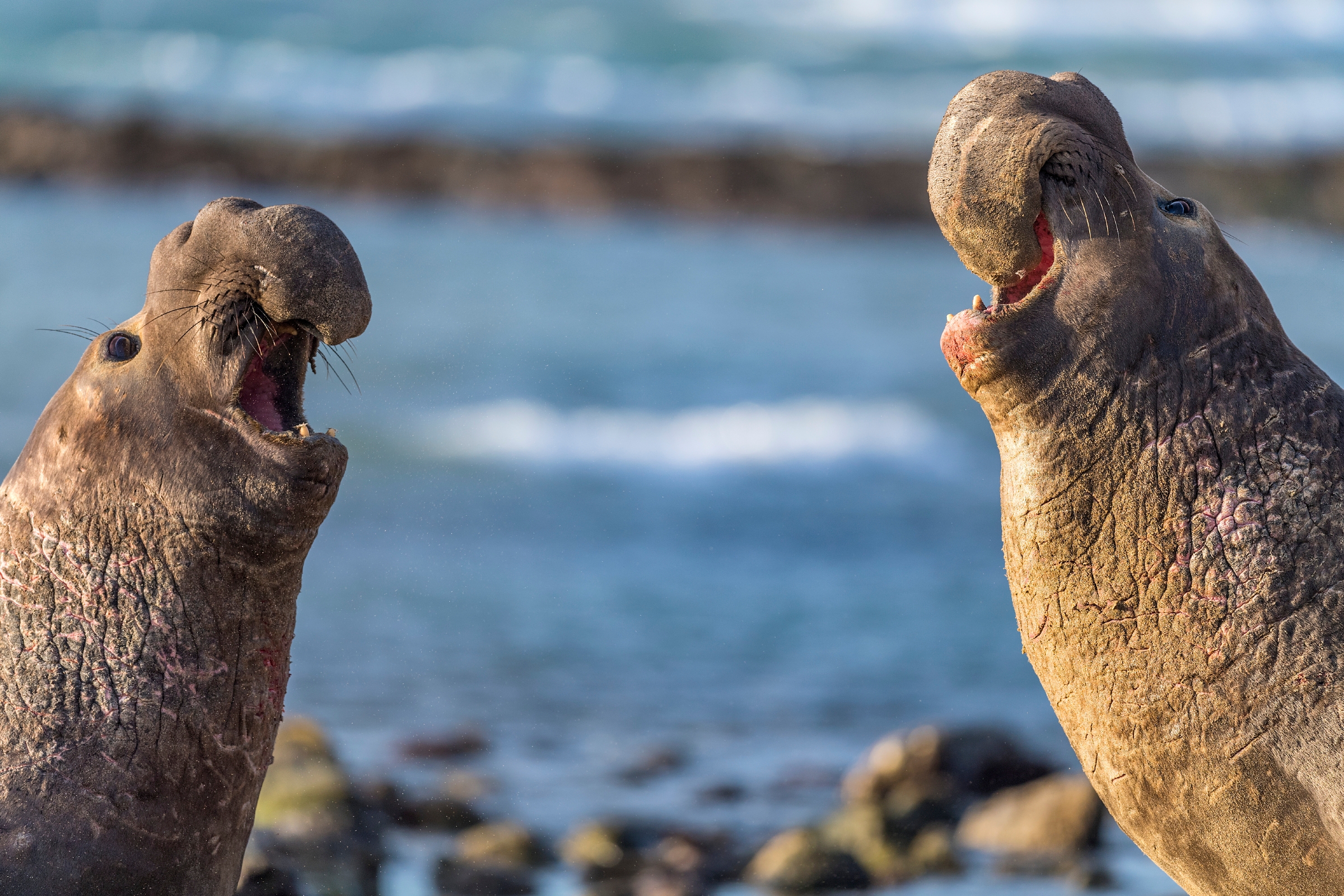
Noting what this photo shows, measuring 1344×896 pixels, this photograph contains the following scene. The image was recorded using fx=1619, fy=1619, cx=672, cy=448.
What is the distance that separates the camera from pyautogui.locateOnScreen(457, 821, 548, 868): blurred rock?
618 cm

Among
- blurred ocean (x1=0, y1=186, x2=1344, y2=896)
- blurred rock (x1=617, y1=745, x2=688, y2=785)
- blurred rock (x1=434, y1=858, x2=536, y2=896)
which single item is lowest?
blurred rock (x1=434, y1=858, x2=536, y2=896)

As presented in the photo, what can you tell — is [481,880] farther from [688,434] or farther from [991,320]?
[688,434]

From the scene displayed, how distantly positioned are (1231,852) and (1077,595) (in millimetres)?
637

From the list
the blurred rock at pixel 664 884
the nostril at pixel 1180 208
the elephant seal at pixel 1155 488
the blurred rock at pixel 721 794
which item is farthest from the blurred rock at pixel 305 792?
the nostril at pixel 1180 208

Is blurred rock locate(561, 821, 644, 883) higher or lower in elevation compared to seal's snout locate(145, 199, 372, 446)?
lower

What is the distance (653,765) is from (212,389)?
176 inches

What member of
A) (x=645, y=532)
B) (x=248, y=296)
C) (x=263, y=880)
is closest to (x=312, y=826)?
(x=263, y=880)

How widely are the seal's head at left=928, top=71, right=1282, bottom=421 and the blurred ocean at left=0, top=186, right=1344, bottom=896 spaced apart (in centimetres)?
306

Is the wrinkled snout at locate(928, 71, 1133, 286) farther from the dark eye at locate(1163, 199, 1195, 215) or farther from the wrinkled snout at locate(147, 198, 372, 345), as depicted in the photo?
the wrinkled snout at locate(147, 198, 372, 345)

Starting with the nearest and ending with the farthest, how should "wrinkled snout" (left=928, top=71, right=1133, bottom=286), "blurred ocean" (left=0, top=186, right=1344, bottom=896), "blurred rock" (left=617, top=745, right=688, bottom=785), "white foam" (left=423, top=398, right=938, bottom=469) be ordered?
"wrinkled snout" (left=928, top=71, right=1133, bottom=286), "blurred rock" (left=617, top=745, right=688, bottom=785), "blurred ocean" (left=0, top=186, right=1344, bottom=896), "white foam" (left=423, top=398, right=938, bottom=469)

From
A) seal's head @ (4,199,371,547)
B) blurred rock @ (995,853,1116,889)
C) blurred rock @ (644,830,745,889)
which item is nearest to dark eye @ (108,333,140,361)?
seal's head @ (4,199,371,547)

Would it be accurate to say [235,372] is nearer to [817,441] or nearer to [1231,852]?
[1231,852]

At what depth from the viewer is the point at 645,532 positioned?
12617 millimetres

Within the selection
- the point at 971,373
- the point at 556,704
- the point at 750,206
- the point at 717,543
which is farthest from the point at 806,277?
the point at 971,373
